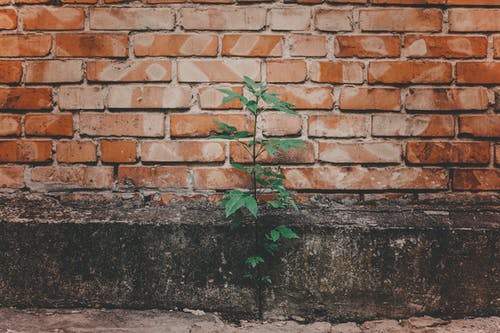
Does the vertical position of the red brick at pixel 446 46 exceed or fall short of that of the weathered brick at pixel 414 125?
it exceeds it

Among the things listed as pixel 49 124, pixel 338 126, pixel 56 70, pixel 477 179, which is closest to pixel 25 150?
pixel 49 124

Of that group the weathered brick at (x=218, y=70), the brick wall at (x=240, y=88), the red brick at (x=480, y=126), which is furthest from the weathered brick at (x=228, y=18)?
the red brick at (x=480, y=126)

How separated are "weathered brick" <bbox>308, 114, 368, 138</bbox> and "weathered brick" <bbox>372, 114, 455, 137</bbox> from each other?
0.06 meters

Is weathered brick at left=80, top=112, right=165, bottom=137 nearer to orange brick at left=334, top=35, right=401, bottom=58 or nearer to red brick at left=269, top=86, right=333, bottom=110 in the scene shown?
red brick at left=269, top=86, right=333, bottom=110

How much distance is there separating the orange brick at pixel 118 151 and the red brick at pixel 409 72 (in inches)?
37.7

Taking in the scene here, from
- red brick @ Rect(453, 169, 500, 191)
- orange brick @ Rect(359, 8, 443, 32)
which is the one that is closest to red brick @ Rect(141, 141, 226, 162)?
orange brick @ Rect(359, 8, 443, 32)

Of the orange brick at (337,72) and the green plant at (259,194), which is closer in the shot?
the green plant at (259,194)

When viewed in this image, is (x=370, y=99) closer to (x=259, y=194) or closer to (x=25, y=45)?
(x=259, y=194)

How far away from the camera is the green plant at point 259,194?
134 centimetres

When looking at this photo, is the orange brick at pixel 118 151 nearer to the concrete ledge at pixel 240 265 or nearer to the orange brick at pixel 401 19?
the concrete ledge at pixel 240 265

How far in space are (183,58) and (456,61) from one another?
105 centimetres

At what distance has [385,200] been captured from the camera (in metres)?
1.55

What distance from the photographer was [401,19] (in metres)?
1.51

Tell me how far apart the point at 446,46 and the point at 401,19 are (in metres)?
0.20
